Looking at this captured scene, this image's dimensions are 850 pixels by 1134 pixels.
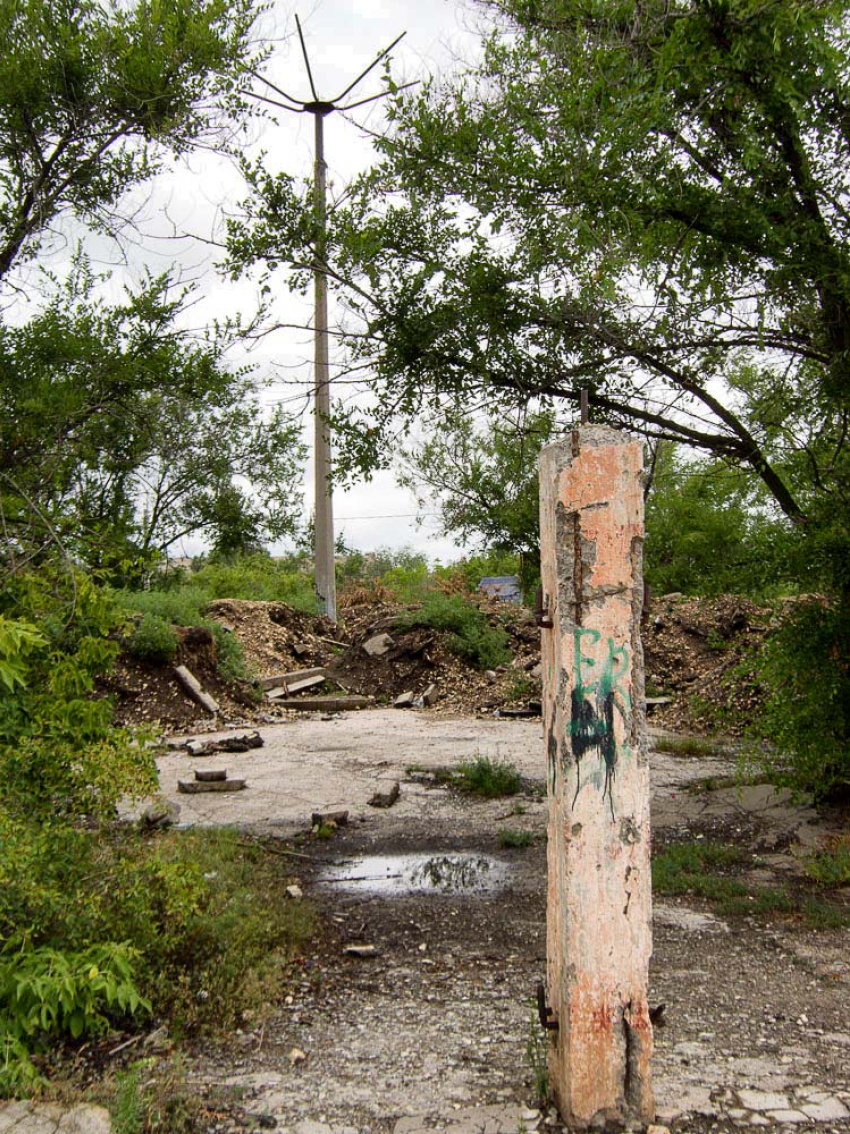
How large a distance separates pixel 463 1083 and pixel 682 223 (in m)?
5.37

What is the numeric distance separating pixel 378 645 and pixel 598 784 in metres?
15.3

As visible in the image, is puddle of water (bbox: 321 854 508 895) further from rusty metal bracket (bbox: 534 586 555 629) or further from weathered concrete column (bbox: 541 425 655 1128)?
rusty metal bracket (bbox: 534 586 555 629)

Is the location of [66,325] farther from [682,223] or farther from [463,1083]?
[463,1083]

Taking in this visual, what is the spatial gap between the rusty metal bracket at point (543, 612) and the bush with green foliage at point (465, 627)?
1379 centimetres

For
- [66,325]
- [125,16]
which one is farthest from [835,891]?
[125,16]

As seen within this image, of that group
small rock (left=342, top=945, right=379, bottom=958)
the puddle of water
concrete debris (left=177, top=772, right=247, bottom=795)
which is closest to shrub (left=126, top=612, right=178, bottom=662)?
concrete debris (left=177, top=772, right=247, bottom=795)

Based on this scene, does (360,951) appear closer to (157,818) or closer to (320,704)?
(157,818)

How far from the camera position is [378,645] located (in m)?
18.3

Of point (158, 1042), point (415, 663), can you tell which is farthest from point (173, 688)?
point (158, 1042)

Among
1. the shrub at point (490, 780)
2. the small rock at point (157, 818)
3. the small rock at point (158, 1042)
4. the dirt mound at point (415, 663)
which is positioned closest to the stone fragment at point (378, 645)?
the dirt mound at point (415, 663)

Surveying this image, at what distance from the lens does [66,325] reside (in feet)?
25.1

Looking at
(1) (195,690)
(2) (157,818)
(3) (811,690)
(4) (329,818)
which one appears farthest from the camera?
(1) (195,690)

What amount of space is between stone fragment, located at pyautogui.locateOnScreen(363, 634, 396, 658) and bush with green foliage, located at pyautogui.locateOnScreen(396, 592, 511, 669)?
0.52 m

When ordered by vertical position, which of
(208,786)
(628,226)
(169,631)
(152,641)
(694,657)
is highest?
(628,226)
